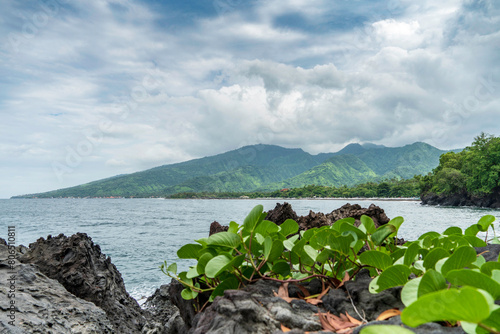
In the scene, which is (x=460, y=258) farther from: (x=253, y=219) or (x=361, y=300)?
(x=253, y=219)

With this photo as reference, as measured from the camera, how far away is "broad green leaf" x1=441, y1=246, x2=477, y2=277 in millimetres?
1093

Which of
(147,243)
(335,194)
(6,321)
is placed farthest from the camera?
(335,194)

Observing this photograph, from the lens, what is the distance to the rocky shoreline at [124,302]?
1.39 metres

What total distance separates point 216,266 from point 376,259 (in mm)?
768

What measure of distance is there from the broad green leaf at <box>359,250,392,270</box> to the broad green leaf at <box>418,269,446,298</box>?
46 cm

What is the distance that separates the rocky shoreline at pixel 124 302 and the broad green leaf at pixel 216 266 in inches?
6.9

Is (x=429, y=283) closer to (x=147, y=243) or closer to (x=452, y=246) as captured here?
(x=452, y=246)

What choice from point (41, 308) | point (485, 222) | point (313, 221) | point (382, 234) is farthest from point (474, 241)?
point (41, 308)

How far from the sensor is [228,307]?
4.62ft

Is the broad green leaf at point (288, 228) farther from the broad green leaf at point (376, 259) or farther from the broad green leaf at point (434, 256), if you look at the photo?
the broad green leaf at point (434, 256)

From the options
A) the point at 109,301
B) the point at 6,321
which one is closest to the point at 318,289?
the point at 6,321

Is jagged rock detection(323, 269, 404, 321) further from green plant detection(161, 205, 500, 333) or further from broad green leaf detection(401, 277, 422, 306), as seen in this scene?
broad green leaf detection(401, 277, 422, 306)

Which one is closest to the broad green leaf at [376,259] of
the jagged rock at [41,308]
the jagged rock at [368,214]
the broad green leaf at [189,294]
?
the broad green leaf at [189,294]

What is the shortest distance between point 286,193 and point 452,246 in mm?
136150
